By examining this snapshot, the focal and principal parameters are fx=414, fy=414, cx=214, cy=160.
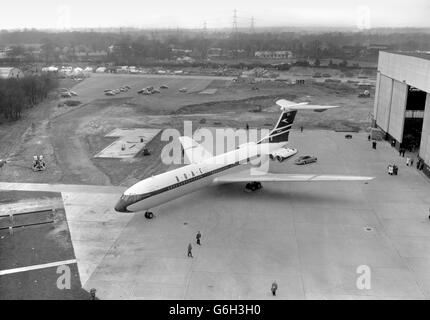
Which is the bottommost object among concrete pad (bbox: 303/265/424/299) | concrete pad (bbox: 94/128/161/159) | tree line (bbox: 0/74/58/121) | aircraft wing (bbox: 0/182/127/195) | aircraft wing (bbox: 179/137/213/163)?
concrete pad (bbox: 303/265/424/299)

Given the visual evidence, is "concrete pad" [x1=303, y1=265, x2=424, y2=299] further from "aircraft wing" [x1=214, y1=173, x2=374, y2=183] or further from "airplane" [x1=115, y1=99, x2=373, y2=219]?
"aircraft wing" [x1=214, y1=173, x2=374, y2=183]

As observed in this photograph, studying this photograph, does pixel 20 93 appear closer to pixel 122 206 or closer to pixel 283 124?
pixel 283 124

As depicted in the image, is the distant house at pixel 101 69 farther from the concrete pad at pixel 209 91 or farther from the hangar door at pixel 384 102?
the hangar door at pixel 384 102

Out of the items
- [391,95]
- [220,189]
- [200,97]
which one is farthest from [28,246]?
[200,97]

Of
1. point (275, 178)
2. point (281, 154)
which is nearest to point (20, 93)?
point (281, 154)

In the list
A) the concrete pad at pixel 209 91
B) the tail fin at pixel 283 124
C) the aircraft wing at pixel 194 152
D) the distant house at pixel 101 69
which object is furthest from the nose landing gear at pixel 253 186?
the distant house at pixel 101 69

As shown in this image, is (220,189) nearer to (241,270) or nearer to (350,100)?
(241,270)

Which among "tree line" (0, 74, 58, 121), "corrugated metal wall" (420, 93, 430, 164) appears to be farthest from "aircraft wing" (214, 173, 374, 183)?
"tree line" (0, 74, 58, 121)

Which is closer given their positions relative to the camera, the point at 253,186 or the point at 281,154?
the point at 253,186
